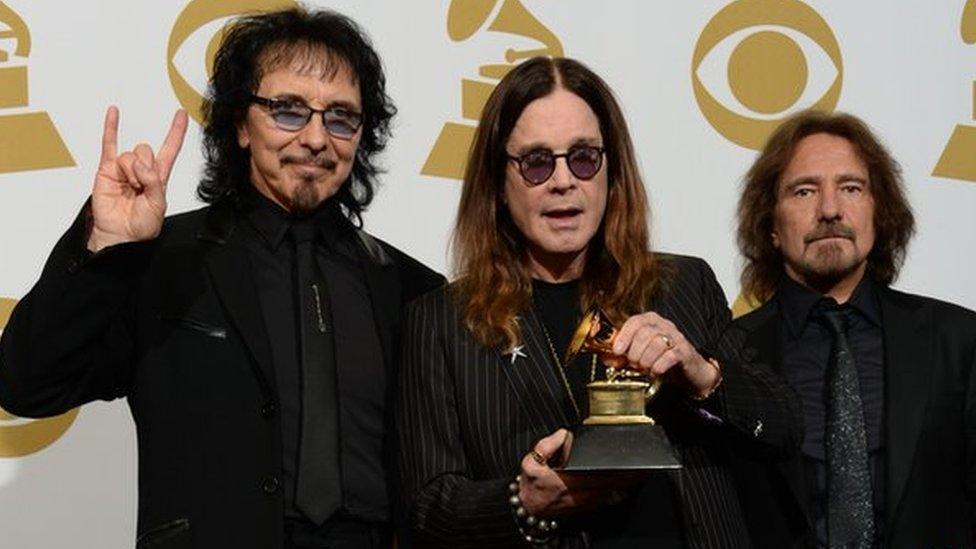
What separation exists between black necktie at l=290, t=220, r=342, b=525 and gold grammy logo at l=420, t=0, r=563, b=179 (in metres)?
0.82

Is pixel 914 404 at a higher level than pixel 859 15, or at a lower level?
lower

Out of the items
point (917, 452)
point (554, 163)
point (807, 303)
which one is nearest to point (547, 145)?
point (554, 163)

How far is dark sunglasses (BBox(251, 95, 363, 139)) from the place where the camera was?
3131 mm

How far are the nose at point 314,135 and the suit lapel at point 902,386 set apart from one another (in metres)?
1.18

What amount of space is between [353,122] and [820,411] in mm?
1065

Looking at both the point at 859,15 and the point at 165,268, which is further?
the point at 859,15

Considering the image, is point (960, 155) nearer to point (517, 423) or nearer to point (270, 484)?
point (517, 423)

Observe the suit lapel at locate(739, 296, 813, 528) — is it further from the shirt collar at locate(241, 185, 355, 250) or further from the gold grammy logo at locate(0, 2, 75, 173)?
the gold grammy logo at locate(0, 2, 75, 173)

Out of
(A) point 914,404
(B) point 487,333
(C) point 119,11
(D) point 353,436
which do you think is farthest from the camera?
(C) point 119,11

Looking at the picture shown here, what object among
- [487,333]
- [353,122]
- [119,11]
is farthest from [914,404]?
[119,11]

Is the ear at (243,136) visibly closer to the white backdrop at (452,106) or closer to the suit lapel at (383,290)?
the suit lapel at (383,290)

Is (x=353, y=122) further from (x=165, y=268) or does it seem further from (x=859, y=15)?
(x=859, y=15)

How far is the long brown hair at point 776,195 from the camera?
3.58 metres

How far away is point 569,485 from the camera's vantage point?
2541mm
